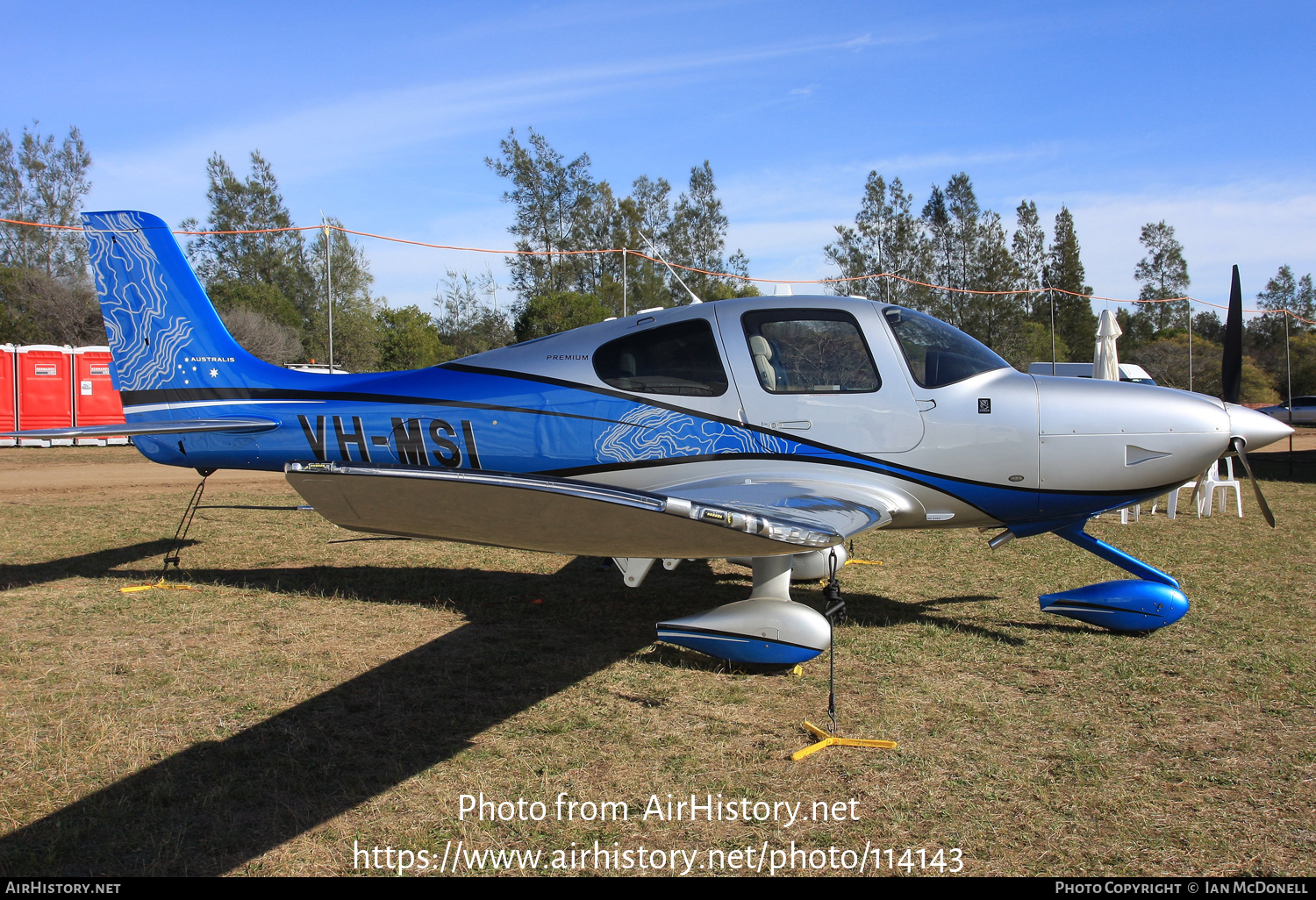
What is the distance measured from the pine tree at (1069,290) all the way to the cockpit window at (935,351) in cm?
5427

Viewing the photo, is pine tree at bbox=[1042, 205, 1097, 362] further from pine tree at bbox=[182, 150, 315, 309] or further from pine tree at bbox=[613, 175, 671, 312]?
pine tree at bbox=[182, 150, 315, 309]

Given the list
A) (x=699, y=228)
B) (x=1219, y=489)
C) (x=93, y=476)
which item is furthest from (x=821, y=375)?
(x=699, y=228)

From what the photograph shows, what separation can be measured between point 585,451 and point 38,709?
345cm

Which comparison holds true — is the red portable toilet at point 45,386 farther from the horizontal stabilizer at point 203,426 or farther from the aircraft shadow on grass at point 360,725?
the horizontal stabilizer at point 203,426

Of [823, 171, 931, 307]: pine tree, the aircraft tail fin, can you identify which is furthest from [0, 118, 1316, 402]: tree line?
the aircraft tail fin

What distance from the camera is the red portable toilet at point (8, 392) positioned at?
2453 cm

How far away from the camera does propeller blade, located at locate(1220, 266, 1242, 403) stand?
5629 mm

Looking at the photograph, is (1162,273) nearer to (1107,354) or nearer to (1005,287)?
(1005,287)

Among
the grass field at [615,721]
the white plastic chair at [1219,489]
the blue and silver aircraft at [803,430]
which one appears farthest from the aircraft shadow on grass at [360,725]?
the white plastic chair at [1219,489]

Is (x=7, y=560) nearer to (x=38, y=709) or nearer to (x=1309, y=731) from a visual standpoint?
(x=38, y=709)

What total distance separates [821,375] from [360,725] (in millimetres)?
3512

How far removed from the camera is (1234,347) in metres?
5.78

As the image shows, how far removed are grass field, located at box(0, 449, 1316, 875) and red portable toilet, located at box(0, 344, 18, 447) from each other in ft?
73.2

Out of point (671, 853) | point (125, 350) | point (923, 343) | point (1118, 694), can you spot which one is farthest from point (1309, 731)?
point (125, 350)
